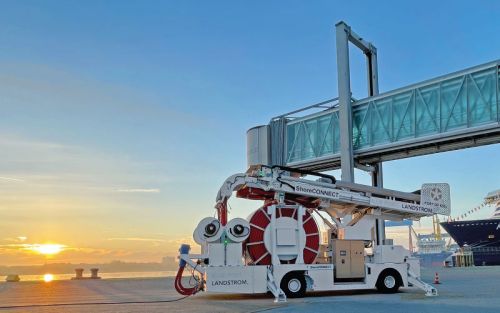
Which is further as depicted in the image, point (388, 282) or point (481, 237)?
point (481, 237)

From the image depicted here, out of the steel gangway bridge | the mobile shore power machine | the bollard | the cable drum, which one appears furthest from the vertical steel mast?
the bollard

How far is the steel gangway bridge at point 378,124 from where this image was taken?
94.1ft

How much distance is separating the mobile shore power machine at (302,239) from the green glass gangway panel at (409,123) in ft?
26.1

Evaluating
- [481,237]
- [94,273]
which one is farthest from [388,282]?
[481,237]

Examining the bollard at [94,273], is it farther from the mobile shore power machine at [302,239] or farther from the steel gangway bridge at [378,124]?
the mobile shore power machine at [302,239]

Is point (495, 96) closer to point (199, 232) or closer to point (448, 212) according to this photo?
point (448, 212)

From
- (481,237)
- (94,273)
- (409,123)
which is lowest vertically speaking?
(94,273)

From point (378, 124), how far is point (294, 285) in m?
17.0

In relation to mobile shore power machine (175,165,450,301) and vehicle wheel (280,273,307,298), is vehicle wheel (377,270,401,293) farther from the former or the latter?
vehicle wheel (280,273,307,298)

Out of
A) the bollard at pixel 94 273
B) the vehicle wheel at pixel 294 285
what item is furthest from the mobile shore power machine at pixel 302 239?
the bollard at pixel 94 273

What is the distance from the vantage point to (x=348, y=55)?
3478cm

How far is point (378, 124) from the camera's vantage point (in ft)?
109

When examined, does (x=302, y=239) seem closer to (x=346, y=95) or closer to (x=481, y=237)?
(x=346, y=95)

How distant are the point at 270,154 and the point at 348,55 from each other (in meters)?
9.59
